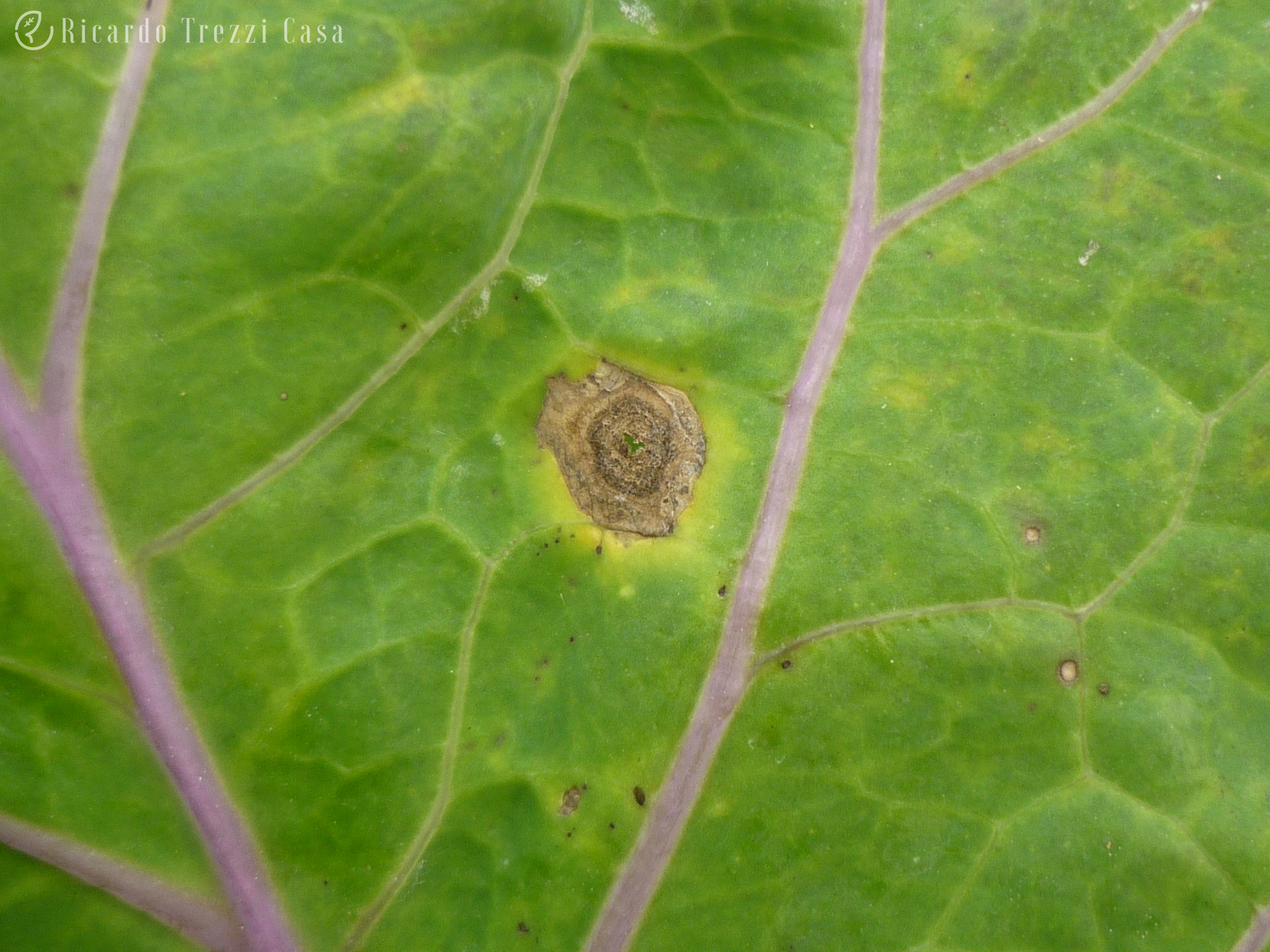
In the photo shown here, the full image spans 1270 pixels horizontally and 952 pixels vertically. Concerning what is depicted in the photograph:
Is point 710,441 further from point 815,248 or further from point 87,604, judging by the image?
point 87,604

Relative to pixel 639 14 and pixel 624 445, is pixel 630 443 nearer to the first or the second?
pixel 624 445

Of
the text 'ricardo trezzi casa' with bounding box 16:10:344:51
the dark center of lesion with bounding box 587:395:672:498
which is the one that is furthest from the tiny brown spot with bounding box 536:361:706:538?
the text 'ricardo trezzi casa' with bounding box 16:10:344:51

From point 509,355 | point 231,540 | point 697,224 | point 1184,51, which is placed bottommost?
point 231,540

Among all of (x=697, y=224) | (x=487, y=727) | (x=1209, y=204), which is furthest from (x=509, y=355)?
(x=1209, y=204)

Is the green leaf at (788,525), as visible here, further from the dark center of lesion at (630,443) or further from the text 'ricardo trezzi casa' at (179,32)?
the text 'ricardo trezzi casa' at (179,32)

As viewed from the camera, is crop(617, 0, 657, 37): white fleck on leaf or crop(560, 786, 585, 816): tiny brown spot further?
crop(560, 786, 585, 816): tiny brown spot

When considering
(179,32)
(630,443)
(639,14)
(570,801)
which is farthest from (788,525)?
(179,32)

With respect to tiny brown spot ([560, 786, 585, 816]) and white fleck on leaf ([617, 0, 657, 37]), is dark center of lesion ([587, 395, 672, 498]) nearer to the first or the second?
tiny brown spot ([560, 786, 585, 816])

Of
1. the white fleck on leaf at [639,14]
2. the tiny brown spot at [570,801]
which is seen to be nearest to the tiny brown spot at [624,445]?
the tiny brown spot at [570,801]
